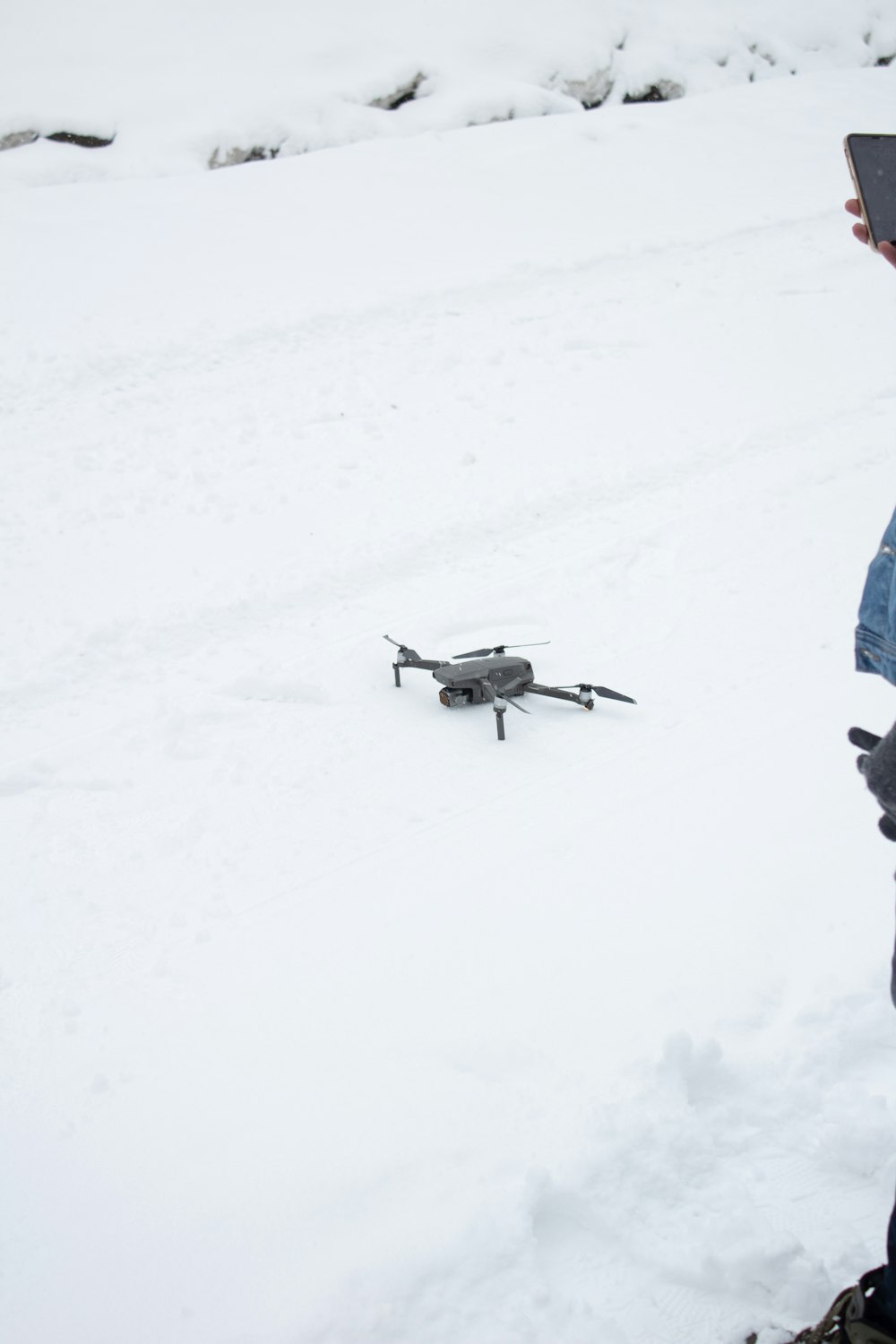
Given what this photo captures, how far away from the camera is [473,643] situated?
632cm

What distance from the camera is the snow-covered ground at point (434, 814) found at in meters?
2.73

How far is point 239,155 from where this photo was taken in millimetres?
14938

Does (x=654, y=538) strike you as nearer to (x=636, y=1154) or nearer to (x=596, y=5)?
(x=636, y=1154)

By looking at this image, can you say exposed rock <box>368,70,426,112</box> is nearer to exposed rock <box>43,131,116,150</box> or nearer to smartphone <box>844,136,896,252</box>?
exposed rock <box>43,131,116,150</box>

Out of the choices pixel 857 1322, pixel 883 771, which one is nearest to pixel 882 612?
pixel 883 771

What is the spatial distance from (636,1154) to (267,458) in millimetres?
6727

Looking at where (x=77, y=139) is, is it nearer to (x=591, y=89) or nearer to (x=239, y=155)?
(x=239, y=155)

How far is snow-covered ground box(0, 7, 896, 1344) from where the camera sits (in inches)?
107

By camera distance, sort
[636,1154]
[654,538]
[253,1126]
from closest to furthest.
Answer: [636,1154]
[253,1126]
[654,538]

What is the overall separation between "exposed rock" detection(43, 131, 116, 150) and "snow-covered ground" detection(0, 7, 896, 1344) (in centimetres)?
408

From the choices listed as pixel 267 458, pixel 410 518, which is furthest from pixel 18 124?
pixel 410 518

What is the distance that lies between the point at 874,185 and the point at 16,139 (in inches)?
621

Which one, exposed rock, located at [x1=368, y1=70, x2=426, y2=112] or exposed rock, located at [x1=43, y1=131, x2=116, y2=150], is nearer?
exposed rock, located at [x1=43, y1=131, x2=116, y2=150]

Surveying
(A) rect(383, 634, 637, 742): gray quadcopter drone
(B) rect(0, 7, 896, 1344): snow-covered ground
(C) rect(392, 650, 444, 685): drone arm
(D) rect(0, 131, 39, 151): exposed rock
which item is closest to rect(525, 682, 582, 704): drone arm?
(A) rect(383, 634, 637, 742): gray quadcopter drone
